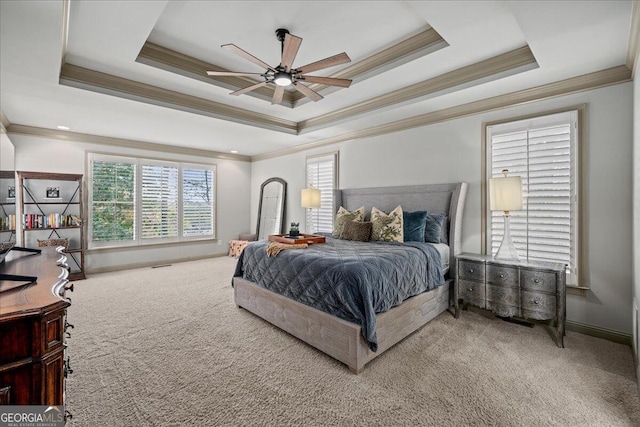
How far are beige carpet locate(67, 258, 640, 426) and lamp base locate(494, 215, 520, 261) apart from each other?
73 centimetres

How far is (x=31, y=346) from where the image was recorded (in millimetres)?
1159

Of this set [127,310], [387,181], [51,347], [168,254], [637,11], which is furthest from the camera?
[168,254]

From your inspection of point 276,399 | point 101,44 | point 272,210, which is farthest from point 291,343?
point 272,210

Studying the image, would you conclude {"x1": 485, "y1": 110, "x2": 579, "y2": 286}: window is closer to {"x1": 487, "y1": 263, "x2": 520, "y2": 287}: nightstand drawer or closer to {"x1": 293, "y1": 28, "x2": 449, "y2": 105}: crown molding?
{"x1": 487, "y1": 263, "x2": 520, "y2": 287}: nightstand drawer

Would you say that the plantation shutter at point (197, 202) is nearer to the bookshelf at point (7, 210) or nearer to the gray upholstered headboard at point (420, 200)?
the gray upholstered headboard at point (420, 200)

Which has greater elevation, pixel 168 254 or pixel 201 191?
pixel 201 191

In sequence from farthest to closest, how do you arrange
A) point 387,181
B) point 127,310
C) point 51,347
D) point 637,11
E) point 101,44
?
point 387,181
point 127,310
point 101,44
point 637,11
point 51,347

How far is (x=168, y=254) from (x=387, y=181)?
16.0ft

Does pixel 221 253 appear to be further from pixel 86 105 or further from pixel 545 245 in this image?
pixel 545 245

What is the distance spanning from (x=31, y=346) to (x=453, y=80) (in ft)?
13.0

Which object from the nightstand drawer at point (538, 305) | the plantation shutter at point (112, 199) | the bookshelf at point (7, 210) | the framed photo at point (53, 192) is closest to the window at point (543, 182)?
the nightstand drawer at point (538, 305)

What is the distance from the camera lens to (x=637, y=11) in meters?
1.96

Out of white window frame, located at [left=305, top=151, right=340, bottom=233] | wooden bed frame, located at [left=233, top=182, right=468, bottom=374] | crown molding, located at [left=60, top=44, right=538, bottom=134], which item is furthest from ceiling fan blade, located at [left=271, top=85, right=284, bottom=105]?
white window frame, located at [left=305, top=151, right=340, bottom=233]

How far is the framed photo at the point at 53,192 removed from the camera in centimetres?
497
